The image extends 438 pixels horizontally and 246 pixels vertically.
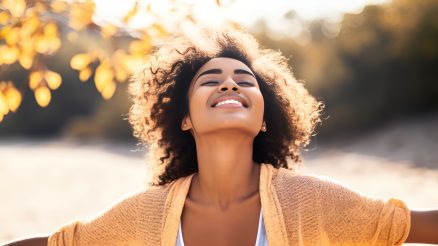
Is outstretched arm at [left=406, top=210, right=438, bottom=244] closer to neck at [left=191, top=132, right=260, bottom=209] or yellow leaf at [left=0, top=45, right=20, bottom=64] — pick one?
neck at [left=191, top=132, right=260, bottom=209]

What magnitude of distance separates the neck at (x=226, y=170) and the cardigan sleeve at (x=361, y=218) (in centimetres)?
35

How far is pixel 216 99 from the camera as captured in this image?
258cm

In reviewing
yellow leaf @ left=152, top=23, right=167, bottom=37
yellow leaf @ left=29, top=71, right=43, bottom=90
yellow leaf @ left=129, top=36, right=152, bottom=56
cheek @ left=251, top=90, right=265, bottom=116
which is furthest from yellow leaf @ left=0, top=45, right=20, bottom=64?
cheek @ left=251, top=90, right=265, bottom=116

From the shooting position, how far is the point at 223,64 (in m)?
2.74

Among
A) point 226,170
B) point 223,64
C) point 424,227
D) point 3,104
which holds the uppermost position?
point 223,64

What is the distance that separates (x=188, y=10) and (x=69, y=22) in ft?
1.96

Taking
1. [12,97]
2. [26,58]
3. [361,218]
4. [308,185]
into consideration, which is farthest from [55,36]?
[361,218]

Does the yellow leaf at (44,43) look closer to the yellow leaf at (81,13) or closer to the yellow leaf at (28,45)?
the yellow leaf at (28,45)

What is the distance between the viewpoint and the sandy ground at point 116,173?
25.1 feet

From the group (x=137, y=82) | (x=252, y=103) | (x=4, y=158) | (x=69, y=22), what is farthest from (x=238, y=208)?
(x=4, y=158)

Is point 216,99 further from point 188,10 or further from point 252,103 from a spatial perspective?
point 188,10

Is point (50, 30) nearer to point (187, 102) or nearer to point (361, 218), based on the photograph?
point (187, 102)

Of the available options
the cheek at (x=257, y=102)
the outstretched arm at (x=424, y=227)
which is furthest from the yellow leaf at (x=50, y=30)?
the outstretched arm at (x=424, y=227)

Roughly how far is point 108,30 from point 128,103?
61.0ft
